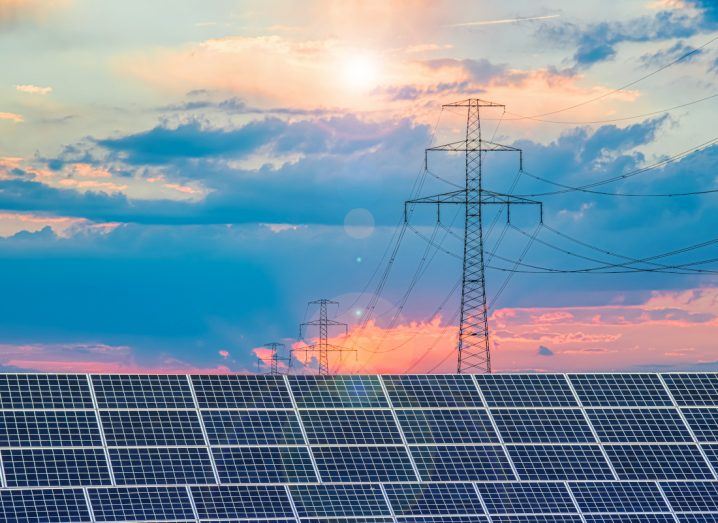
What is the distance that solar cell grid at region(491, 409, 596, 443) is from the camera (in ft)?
247

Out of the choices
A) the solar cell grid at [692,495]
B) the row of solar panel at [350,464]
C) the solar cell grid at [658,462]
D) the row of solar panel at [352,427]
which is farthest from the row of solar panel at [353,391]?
the solar cell grid at [692,495]

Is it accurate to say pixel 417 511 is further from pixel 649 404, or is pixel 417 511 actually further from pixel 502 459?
pixel 649 404

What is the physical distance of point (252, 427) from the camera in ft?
239

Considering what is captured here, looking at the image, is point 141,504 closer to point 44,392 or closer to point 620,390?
point 44,392

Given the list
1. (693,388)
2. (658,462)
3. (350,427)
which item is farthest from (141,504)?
(693,388)

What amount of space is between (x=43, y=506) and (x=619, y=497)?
33759mm

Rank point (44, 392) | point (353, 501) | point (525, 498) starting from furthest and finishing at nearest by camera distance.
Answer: point (44, 392)
point (525, 498)
point (353, 501)

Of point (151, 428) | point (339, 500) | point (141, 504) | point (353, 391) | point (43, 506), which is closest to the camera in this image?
point (43, 506)

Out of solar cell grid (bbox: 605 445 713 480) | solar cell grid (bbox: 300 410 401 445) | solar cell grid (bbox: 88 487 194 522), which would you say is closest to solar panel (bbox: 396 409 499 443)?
solar cell grid (bbox: 300 410 401 445)

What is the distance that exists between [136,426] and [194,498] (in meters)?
6.64

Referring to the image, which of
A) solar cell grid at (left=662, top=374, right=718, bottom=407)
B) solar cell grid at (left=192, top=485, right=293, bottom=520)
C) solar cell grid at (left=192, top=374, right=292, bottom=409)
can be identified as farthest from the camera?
solar cell grid at (left=662, top=374, right=718, bottom=407)

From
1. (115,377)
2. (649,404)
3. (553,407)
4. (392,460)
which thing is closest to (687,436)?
(649,404)

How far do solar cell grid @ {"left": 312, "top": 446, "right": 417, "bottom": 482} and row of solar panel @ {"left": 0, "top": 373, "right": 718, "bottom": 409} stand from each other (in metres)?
3.81

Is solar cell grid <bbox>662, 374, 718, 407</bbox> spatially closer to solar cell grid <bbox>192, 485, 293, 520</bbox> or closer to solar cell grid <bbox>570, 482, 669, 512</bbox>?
solar cell grid <bbox>570, 482, 669, 512</bbox>
